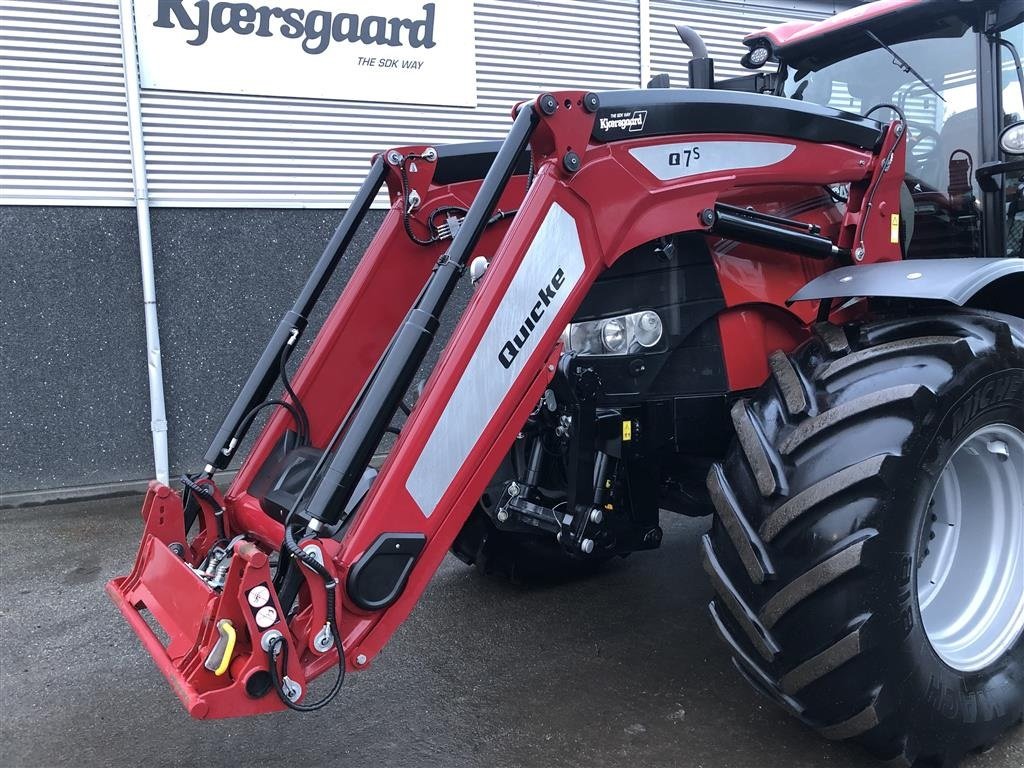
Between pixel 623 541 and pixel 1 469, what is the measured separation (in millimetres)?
4597

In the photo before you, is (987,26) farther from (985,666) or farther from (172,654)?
(172,654)

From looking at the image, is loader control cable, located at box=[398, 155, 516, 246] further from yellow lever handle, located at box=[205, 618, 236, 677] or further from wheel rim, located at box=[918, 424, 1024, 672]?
wheel rim, located at box=[918, 424, 1024, 672]

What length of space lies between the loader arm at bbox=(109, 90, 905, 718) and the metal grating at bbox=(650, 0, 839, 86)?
499cm

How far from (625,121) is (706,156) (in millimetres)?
315

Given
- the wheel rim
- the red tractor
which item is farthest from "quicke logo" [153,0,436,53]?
the wheel rim

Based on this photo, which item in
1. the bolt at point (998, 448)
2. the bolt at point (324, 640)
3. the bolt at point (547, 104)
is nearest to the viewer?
the bolt at point (324, 640)

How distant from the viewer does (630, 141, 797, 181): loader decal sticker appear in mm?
2365

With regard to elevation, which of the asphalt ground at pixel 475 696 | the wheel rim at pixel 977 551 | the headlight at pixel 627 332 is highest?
the headlight at pixel 627 332

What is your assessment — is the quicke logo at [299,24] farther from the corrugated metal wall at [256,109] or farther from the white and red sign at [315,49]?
the corrugated metal wall at [256,109]

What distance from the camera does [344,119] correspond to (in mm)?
6164

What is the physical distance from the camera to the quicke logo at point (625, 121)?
227 centimetres

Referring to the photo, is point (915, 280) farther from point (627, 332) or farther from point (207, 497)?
point (207, 497)

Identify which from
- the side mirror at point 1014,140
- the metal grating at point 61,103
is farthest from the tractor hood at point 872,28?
the metal grating at point 61,103

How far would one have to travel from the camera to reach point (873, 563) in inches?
81.7
